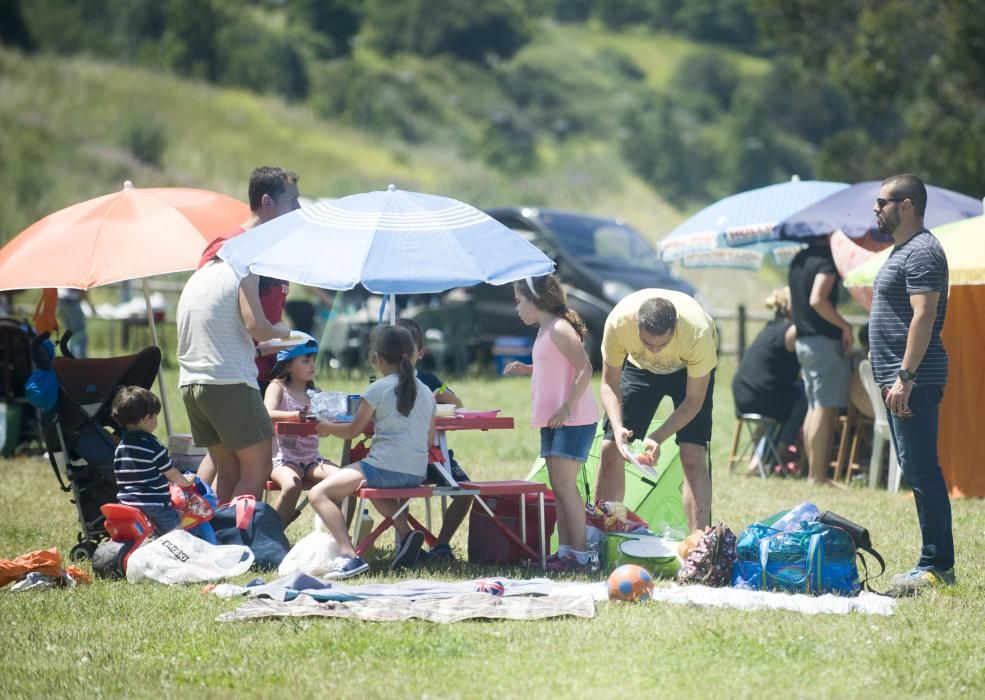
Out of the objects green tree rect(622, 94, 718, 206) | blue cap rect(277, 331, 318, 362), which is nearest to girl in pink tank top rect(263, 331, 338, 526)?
blue cap rect(277, 331, 318, 362)

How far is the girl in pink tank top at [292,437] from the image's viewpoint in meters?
7.59

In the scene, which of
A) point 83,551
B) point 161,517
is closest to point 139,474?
point 161,517

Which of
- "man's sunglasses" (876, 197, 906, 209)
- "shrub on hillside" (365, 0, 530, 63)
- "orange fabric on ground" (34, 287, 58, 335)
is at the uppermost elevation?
"shrub on hillside" (365, 0, 530, 63)

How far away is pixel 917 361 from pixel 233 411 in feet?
11.3

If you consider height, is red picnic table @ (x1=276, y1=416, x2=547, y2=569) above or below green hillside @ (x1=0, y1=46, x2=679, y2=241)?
below

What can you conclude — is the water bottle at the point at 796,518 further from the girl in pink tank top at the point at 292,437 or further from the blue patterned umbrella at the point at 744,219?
the blue patterned umbrella at the point at 744,219

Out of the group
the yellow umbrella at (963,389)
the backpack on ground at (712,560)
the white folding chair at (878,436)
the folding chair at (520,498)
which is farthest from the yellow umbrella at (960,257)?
the folding chair at (520,498)

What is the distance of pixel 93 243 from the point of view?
8.09m

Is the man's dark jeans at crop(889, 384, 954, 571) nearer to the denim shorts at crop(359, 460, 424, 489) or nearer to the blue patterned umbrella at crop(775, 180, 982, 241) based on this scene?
the denim shorts at crop(359, 460, 424, 489)

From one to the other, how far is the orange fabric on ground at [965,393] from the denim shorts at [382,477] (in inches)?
183

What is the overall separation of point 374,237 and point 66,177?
33893 mm

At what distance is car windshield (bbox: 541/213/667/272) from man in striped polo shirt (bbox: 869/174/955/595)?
1069 cm

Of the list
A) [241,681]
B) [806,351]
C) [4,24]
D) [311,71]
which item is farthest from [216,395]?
[311,71]

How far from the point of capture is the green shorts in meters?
7.19
